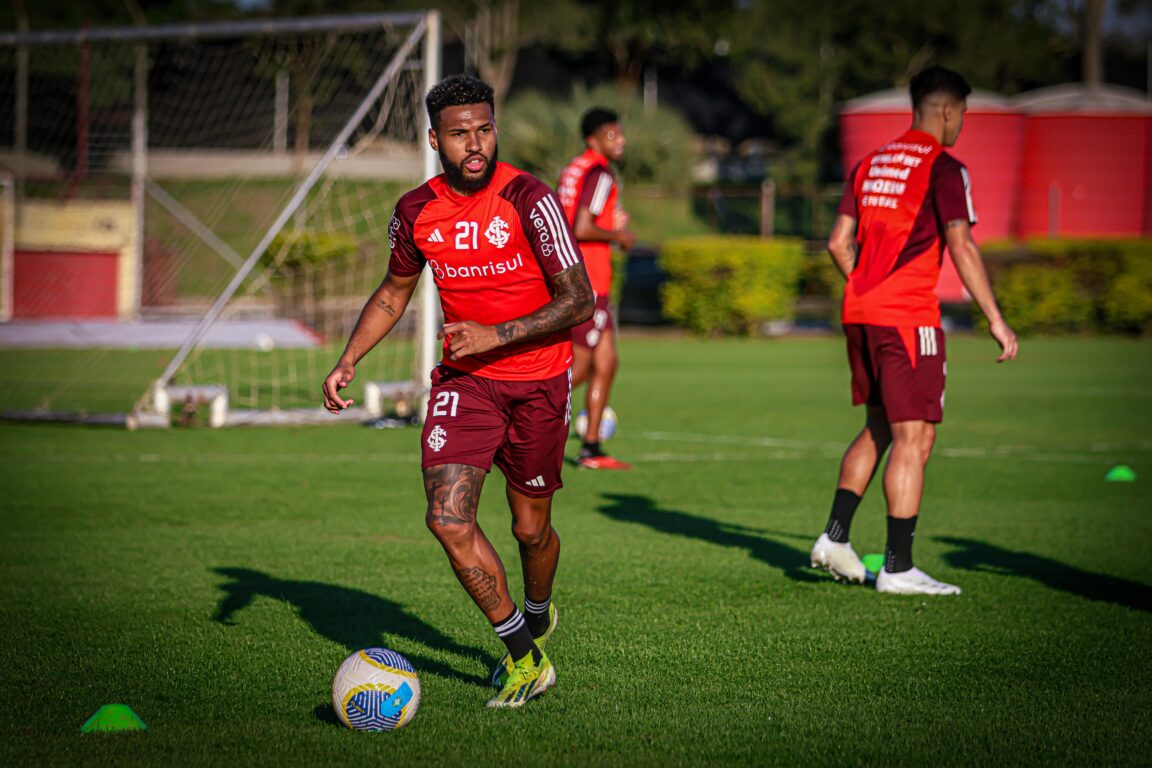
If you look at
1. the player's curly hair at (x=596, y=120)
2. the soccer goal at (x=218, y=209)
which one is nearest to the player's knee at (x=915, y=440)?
the player's curly hair at (x=596, y=120)

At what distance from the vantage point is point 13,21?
122 feet

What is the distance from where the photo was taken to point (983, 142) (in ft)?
104

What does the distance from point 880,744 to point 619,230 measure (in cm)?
674

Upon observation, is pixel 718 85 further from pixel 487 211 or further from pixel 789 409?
pixel 487 211

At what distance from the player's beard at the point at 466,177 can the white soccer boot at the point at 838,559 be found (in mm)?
2879

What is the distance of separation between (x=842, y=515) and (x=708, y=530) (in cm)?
152

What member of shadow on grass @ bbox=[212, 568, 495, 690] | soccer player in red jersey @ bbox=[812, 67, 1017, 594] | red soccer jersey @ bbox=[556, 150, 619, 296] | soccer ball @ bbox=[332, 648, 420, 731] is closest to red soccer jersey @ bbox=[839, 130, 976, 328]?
soccer player in red jersey @ bbox=[812, 67, 1017, 594]

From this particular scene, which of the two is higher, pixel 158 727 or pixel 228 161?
pixel 228 161

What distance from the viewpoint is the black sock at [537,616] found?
16.6 feet

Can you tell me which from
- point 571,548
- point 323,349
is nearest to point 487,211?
point 571,548

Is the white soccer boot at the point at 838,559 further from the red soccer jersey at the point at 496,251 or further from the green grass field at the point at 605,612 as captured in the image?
the red soccer jersey at the point at 496,251

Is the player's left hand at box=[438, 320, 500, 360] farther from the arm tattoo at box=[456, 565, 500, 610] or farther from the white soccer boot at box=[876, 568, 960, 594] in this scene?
the white soccer boot at box=[876, 568, 960, 594]

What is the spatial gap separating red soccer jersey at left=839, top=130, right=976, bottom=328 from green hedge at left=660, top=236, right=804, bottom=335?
19.3m

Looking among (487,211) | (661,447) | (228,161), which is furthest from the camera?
(228,161)
